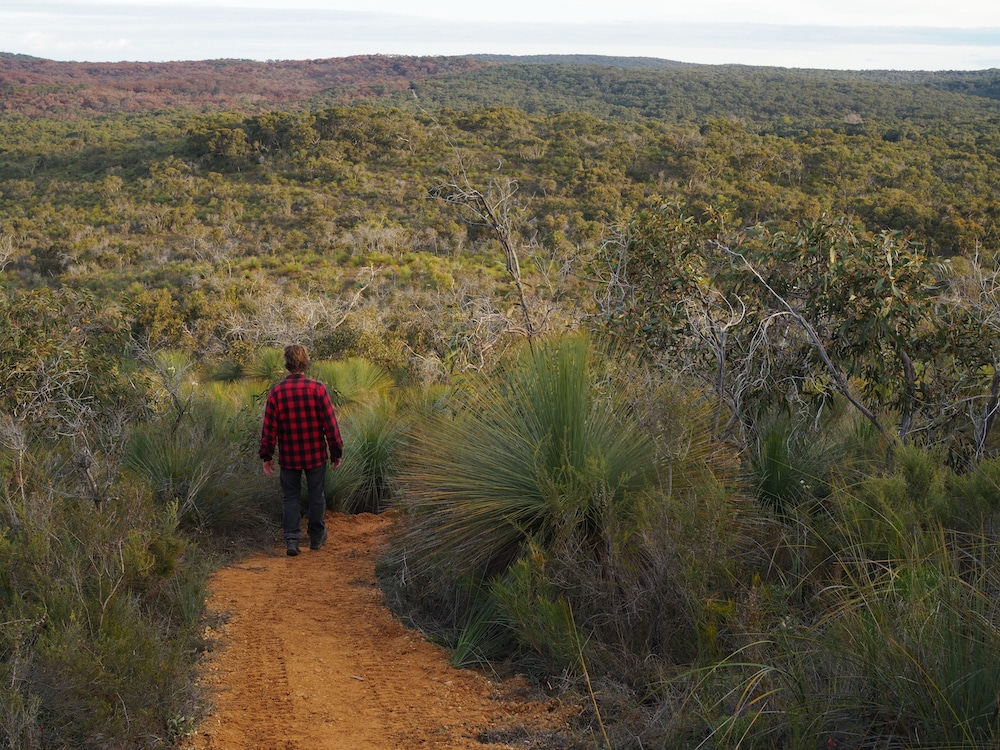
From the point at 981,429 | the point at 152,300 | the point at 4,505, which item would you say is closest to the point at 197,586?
the point at 4,505

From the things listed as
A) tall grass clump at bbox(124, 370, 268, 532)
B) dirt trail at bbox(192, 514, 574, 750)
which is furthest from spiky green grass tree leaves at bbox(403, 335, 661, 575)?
tall grass clump at bbox(124, 370, 268, 532)

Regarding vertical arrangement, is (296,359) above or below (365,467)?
above

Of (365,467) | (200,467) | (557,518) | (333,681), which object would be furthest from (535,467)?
(365,467)

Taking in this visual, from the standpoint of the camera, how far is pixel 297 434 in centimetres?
568

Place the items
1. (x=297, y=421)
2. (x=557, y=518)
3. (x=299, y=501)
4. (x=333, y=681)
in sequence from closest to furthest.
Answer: (x=333, y=681) < (x=557, y=518) < (x=297, y=421) < (x=299, y=501)

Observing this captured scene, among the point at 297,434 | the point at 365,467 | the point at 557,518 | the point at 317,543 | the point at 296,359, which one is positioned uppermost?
the point at 296,359

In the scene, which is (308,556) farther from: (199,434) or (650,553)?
(650,553)

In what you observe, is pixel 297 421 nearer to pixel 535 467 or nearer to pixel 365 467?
pixel 365 467

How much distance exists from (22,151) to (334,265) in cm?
2881

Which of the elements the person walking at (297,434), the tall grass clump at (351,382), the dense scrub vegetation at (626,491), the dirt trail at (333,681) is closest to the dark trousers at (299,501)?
the person walking at (297,434)

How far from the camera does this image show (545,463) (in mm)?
4168

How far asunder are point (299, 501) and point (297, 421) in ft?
1.99

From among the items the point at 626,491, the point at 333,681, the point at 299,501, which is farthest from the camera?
the point at 299,501

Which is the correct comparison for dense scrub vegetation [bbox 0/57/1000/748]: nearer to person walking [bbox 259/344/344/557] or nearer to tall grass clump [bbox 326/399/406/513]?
tall grass clump [bbox 326/399/406/513]
